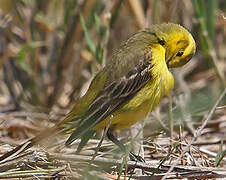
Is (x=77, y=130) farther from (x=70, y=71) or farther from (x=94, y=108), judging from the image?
(x=70, y=71)

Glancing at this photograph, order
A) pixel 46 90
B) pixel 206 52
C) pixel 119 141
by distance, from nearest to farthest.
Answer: pixel 119 141, pixel 206 52, pixel 46 90

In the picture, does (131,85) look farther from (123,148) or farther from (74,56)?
(74,56)

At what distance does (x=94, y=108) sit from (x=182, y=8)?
9.30 feet

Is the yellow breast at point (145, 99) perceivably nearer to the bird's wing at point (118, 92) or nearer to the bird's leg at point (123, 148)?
the bird's wing at point (118, 92)

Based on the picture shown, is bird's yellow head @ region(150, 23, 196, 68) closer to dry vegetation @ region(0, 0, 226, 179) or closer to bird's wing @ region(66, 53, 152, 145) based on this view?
bird's wing @ region(66, 53, 152, 145)

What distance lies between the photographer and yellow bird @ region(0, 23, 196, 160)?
362 cm

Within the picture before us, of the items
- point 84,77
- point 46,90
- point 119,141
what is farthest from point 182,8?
point 119,141

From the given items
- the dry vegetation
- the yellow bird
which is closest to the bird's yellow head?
the yellow bird

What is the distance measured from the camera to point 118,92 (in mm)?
3742

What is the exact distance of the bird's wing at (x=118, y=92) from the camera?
141 inches

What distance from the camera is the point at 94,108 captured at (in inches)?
142

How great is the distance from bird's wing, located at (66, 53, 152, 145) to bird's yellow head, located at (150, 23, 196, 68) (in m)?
0.19

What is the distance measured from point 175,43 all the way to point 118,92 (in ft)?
1.82

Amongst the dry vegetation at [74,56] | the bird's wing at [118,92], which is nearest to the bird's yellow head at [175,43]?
the bird's wing at [118,92]
